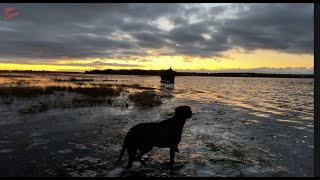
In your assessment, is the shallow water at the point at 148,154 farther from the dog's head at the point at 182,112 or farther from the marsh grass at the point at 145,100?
the marsh grass at the point at 145,100

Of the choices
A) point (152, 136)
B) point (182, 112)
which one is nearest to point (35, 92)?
point (182, 112)

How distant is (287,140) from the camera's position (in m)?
11.8

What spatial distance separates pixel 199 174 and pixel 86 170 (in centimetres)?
281

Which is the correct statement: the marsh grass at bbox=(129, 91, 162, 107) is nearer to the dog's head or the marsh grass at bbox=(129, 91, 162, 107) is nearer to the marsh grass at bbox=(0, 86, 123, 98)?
the marsh grass at bbox=(0, 86, 123, 98)

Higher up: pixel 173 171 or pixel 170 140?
pixel 170 140

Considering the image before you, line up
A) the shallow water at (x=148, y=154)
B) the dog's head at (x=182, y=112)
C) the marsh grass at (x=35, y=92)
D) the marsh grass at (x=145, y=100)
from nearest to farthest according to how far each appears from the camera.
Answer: the shallow water at (x=148, y=154) < the dog's head at (x=182, y=112) < the marsh grass at (x=145, y=100) < the marsh grass at (x=35, y=92)

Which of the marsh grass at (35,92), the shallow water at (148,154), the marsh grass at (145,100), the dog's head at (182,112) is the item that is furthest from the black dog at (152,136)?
the marsh grass at (35,92)

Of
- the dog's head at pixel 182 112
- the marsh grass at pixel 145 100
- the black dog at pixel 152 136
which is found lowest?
the marsh grass at pixel 145 100

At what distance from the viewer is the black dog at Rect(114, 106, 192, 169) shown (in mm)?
6957

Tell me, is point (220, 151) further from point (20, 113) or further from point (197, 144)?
point (20, 113)

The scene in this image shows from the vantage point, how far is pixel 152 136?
7.12 m

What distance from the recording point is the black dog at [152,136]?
22.8ft

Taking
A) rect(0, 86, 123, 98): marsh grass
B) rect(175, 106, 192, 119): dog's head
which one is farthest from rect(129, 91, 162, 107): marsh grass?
rect(175, 106, 192, 119): dog's head

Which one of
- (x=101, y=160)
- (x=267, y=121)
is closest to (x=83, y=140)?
(x=101, y=160)
